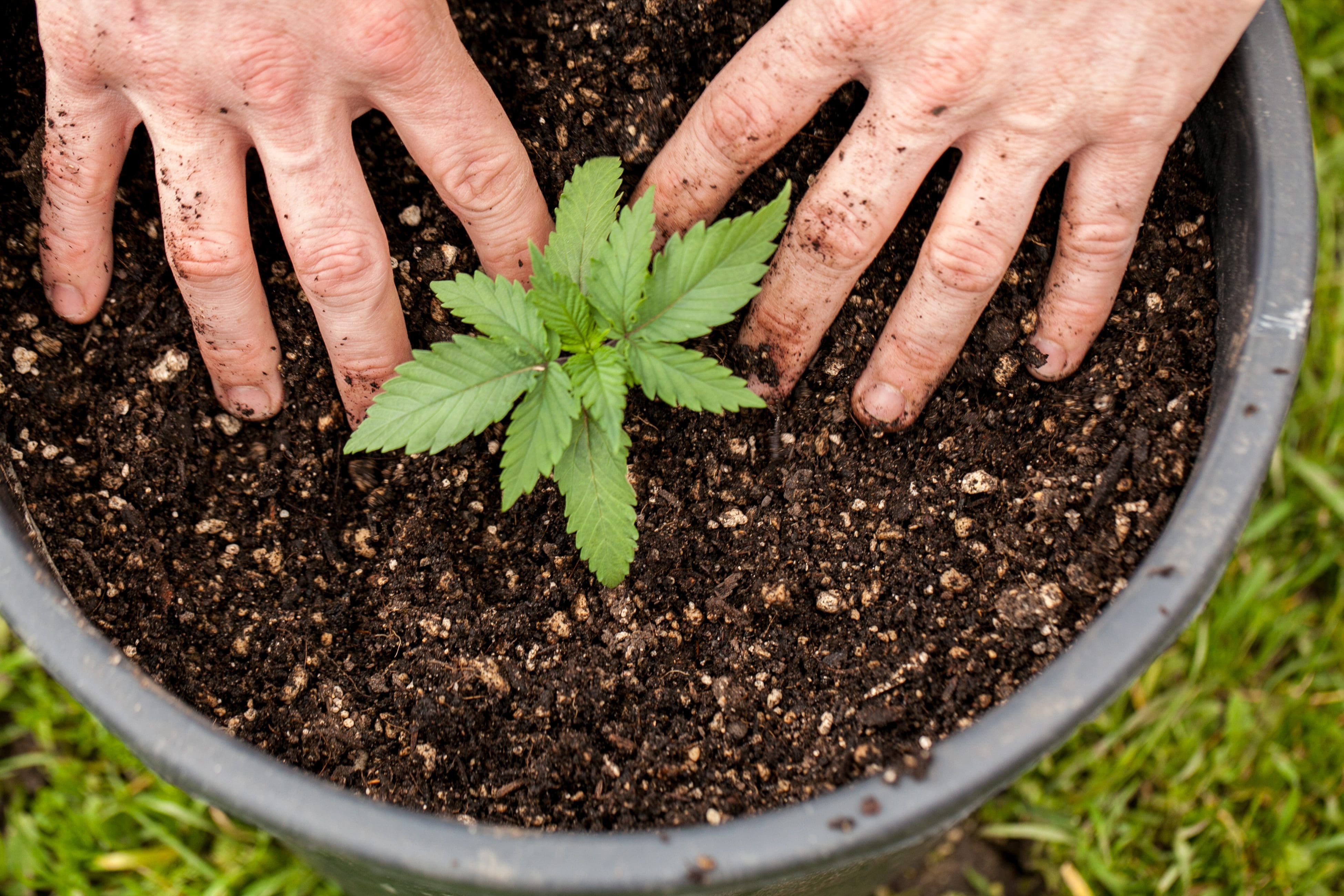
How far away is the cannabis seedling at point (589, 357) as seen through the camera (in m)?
1.36

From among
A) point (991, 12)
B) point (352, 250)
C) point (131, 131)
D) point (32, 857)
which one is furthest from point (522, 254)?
point (32, 857)

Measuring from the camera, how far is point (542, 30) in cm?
176

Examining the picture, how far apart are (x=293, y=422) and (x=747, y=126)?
3.10ft

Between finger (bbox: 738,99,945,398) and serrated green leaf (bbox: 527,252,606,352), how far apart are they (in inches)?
11.5

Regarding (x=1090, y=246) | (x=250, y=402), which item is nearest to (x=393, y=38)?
(x=250, y=402)

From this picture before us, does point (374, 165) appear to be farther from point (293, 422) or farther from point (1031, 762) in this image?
point (1031, 762)

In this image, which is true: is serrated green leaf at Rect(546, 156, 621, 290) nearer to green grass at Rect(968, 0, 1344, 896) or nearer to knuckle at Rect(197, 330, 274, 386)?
knuckle at Rect(197, 330, 274, 386)

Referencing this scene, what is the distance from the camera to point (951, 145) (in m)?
1.50

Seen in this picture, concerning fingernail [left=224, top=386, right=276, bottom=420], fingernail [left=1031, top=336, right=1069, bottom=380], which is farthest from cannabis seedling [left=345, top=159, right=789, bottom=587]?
fingernail [left=1031, top=336, right=1069, bottom=380]

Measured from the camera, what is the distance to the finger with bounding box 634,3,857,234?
58.7 inches

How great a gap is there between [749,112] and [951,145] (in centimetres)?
32

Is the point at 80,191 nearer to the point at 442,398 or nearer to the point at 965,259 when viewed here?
the point at 442,398

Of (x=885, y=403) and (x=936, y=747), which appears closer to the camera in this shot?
(x=936, y=747)

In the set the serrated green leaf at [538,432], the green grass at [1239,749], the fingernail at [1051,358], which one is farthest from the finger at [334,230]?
the green grass at [1239,749]
